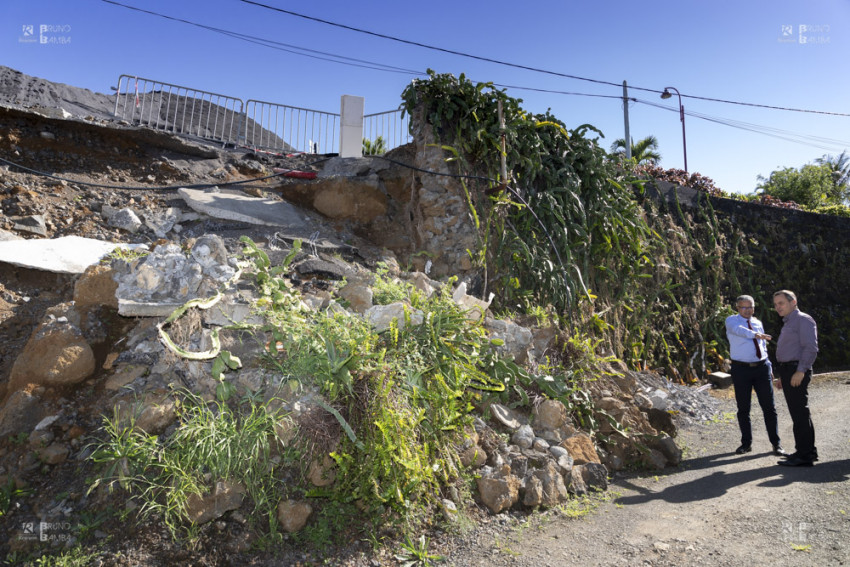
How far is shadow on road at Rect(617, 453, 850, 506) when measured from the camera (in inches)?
143

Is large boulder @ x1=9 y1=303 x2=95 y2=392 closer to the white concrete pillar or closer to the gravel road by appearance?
the gravel road

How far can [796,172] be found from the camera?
1942cm

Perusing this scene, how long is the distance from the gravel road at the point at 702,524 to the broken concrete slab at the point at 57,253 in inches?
155

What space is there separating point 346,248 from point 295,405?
3013 mm

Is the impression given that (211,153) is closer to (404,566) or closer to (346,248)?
(346,248)

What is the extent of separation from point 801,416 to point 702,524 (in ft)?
5.94

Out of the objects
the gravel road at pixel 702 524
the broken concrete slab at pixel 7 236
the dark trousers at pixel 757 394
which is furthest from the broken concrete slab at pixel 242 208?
the dark trousers at pixel 757 394

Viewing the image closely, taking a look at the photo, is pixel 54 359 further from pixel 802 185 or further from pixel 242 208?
pixel 802 185

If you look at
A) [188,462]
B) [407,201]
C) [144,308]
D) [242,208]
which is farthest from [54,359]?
[407,201]

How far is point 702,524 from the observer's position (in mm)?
3146

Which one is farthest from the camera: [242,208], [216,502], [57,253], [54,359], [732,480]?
[242,208]

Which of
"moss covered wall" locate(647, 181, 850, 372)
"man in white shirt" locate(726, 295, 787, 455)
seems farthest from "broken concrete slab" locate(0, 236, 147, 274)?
"moss covered wall" locate(647, 181, 850, 372)

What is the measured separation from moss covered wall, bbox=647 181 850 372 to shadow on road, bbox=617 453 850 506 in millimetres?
5143

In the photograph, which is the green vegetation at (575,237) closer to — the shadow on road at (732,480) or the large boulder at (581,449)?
the large boulder at (581,449)
